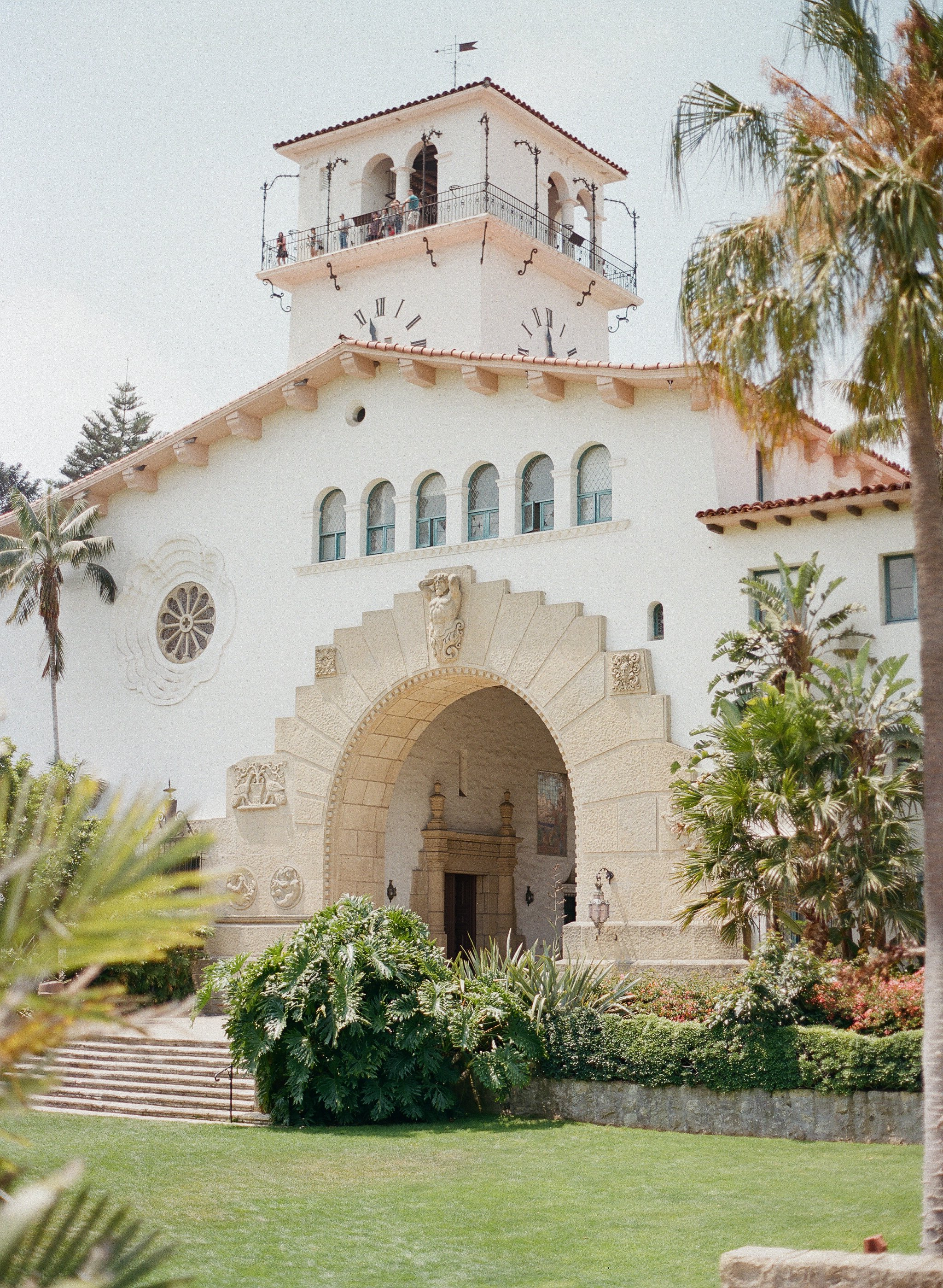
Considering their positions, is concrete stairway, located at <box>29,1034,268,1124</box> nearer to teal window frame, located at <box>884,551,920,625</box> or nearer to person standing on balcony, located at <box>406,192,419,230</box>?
teal window frame, located at <box>884,551,920,625</box>

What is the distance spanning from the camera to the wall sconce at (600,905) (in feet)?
68.4

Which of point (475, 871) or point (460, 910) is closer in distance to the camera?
point (475, 871)

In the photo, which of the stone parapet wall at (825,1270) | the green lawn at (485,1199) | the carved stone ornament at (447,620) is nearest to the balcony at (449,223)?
the carved stone ornament at (447,620)

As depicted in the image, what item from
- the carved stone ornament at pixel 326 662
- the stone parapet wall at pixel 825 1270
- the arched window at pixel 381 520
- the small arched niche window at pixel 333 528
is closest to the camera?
the stone parapet wall at pixel 825 1270

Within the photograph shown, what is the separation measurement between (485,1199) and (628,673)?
1048 cm

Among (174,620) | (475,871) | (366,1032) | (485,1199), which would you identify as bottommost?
(485,1199)

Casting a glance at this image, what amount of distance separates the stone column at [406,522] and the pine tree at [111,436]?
37.9 m

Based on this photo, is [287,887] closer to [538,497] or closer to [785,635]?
[538,497]

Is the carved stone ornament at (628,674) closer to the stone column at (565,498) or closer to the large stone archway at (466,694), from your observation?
the large stone archway at (466,694)

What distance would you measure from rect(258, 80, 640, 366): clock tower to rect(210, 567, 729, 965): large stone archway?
10.5 m

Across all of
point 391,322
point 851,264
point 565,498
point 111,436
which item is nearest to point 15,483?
point 111,436

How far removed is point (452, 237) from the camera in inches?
1303

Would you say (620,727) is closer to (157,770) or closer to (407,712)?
(407,712)

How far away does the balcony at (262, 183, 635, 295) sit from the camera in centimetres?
3350
